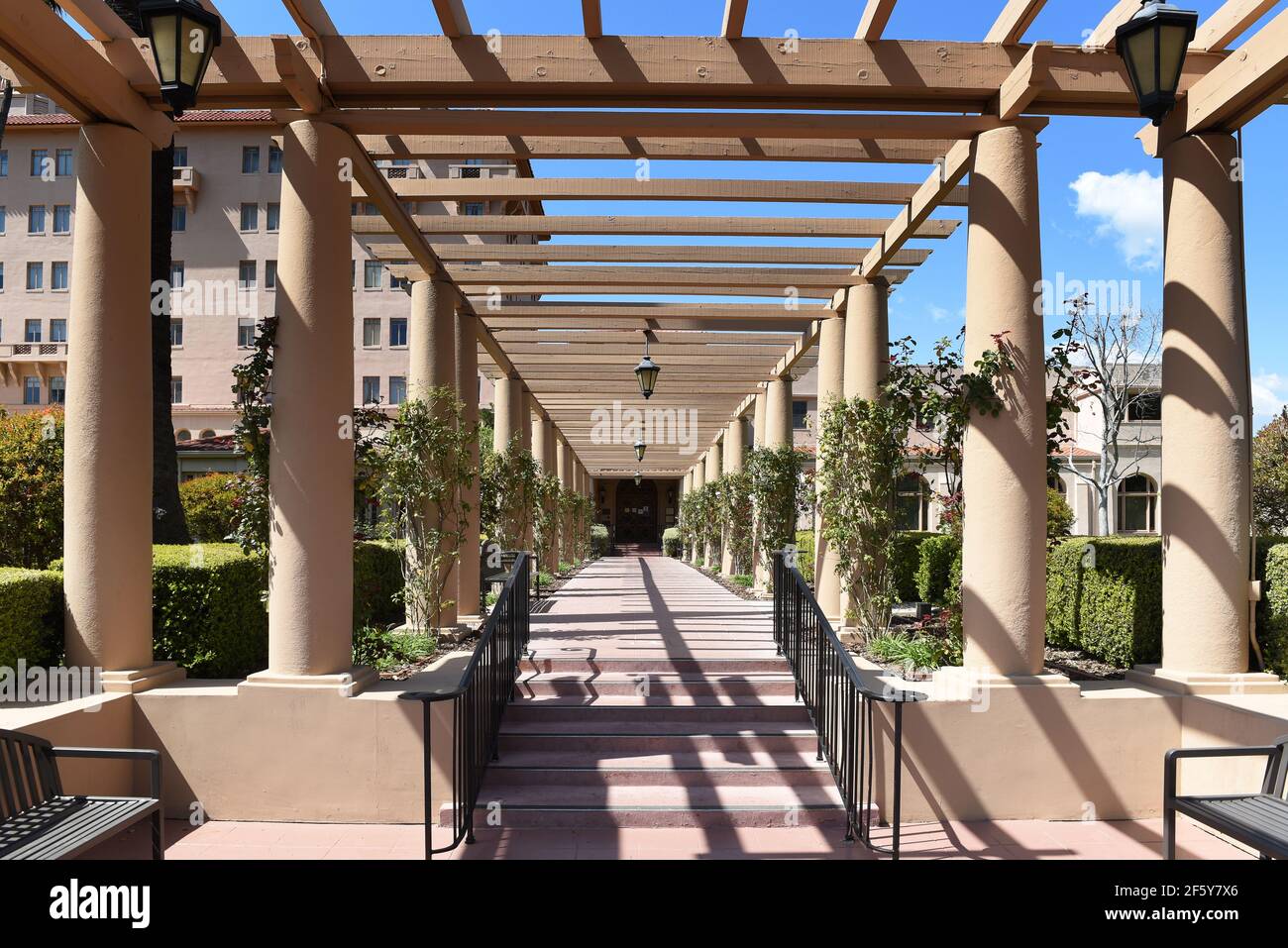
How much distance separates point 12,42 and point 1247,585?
24.4 feet

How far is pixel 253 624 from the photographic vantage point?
20.9 feet

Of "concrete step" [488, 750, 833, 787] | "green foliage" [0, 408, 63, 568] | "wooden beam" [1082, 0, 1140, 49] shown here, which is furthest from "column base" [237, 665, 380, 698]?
"green foliage" [0, 408, 63, 568]

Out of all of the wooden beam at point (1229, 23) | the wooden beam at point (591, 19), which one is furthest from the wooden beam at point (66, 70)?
the wooden beam at point (1229, 23)

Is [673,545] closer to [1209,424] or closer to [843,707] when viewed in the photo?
[843,707]

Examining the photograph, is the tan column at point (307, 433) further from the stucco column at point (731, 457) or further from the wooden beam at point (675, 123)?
the stucco column at point (731, 457)

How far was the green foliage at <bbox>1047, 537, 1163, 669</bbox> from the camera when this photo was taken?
622 cm

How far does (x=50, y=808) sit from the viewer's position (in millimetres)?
3760

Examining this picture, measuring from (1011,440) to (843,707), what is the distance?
187 cm

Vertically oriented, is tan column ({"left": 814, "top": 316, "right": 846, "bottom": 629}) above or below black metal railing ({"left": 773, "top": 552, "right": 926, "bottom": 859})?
above

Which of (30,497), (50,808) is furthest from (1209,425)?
(30,497)

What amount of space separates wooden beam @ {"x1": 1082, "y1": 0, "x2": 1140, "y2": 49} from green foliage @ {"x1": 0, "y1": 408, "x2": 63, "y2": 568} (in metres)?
10.4

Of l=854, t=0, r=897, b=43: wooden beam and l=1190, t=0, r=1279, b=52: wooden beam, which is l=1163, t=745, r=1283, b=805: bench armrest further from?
l=854, t=0, r=897, b=43: wooden beam
